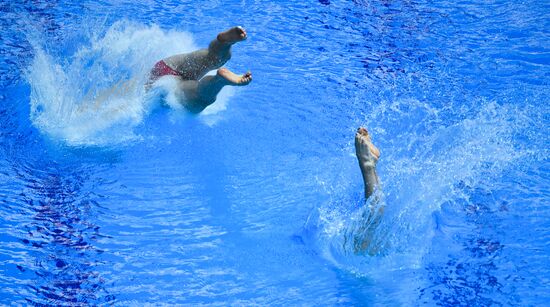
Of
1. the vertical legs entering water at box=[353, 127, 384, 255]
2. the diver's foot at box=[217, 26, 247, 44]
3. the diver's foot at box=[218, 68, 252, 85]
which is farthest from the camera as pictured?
the diver's foot at box=[217, 26, 247, 44]

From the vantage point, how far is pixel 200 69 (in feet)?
12.9

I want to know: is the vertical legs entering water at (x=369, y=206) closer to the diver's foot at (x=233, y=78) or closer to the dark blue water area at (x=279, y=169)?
the dark blue water area at (x=279, y=169)

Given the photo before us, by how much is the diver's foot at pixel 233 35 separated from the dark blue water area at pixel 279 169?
0.68 m

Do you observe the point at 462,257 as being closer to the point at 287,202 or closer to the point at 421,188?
the point at 421,188

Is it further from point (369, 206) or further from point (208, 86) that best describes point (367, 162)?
point (208, 86)

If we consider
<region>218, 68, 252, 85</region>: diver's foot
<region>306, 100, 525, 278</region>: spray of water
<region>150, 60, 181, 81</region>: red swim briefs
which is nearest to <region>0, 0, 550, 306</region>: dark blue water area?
<region>306, 100, 525, 278</region>: spray of water

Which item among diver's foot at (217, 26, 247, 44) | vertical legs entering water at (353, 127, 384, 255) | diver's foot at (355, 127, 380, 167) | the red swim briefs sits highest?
diver's foot at (217, 26, 247, 44)

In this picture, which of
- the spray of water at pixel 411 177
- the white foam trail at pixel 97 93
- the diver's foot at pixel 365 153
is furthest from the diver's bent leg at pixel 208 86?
the spray of water at pixel 411 177

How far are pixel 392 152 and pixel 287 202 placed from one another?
824 mm

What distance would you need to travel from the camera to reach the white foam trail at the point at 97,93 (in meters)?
3.98

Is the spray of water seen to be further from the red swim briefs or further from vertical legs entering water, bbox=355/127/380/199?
the red swim briefs

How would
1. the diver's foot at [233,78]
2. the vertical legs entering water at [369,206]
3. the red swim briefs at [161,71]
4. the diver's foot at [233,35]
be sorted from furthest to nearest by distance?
A: the red swim briefs at [161,71] < the diver's foot at [233,35] < the diver's foot at [233,78] < the vertical legs entering water at [369,206]

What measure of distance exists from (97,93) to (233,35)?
1088 mm

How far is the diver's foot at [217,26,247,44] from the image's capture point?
11.6ft
